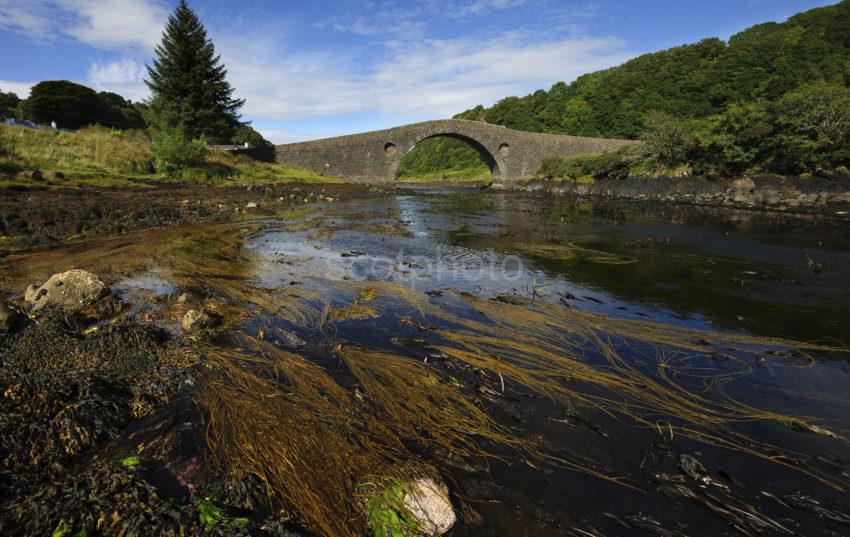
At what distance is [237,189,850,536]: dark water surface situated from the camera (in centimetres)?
259

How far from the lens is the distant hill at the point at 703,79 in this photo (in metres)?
51.4

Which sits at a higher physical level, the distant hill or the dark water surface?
the distant hill

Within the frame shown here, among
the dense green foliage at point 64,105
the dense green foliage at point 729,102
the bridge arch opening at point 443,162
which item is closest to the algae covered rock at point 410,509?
the dense green foliage at point 729,102

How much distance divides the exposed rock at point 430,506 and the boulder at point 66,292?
235 inches

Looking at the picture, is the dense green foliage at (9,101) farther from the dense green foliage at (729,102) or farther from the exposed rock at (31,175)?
the dense green foliage at (729,102)

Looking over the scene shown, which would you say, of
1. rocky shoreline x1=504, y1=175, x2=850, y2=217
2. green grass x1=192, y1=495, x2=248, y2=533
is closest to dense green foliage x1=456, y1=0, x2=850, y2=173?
rocky shoreline x1=504, y1=175, x2=850, y2=217

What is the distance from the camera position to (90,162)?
22859mm

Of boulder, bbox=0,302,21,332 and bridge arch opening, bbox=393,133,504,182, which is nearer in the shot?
boulder, bbox=0,302,21,332

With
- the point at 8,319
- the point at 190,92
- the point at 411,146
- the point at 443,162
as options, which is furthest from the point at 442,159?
the point at 8,319

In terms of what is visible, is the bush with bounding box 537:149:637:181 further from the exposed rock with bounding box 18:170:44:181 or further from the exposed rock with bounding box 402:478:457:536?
the exposed rock with bounding box 18:170:44:181

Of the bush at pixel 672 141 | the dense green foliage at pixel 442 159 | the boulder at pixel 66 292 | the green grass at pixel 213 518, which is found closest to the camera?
the green grass at pixel 213 518

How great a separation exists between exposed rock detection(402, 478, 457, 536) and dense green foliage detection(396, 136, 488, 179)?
84276mm

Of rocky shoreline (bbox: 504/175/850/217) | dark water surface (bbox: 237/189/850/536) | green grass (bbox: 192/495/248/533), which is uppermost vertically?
rocky shoreline (bbox: 504/175/850/217)

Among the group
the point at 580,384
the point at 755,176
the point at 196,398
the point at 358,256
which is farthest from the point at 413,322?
the point at 755,176
